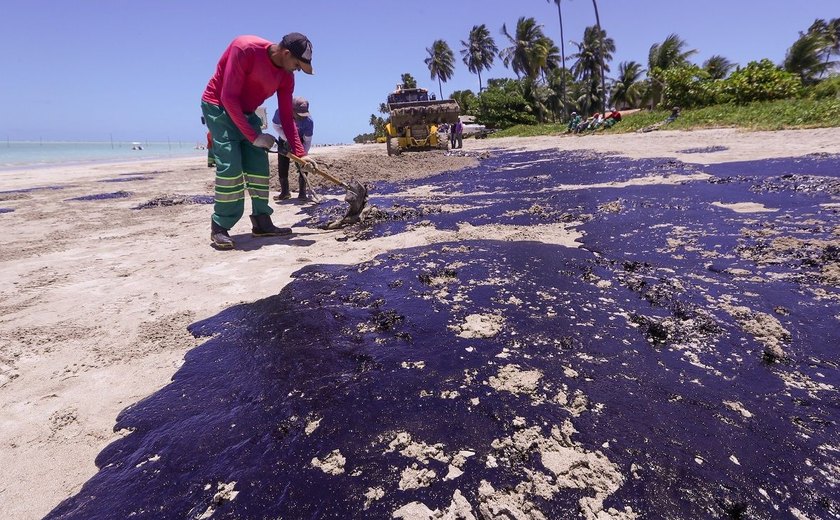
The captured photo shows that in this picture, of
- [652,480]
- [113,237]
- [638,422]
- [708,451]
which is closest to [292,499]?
[652,480]

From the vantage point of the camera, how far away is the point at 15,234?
16.3 feet

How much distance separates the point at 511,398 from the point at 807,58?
35.1m

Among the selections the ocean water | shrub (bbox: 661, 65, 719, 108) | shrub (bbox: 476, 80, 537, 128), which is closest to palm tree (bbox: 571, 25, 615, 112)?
shrub (bbox: 476, 80, 537, 128)

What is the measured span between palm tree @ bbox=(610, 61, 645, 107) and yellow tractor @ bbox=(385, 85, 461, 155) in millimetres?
29196

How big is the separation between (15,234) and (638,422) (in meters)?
6.64

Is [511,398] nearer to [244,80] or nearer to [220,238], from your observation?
[220,238]

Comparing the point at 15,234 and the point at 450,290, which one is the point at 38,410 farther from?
the point at 15,234

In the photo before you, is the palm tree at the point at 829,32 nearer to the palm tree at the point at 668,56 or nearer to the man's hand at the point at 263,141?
the palm tree at the point at 668,56

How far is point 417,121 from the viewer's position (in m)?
15.4

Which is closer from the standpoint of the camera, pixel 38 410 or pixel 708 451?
pixel 708 451

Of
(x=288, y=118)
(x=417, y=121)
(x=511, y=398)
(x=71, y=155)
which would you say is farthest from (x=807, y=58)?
(x=71, y=155)

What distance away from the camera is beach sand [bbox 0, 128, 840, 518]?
1.55 metres

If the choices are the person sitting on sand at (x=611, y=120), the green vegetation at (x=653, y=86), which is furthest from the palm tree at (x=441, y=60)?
the person sitting on sand at (x=611, y=120)

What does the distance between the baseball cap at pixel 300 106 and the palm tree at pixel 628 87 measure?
37.8 m
